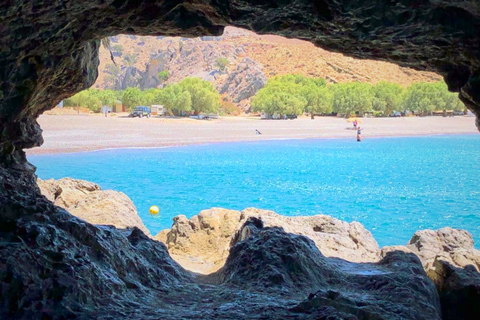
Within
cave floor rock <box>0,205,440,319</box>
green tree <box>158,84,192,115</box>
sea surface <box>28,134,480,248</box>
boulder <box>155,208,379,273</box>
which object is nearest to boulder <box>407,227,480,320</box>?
cave floor rock <box>0,205,440,319</box>

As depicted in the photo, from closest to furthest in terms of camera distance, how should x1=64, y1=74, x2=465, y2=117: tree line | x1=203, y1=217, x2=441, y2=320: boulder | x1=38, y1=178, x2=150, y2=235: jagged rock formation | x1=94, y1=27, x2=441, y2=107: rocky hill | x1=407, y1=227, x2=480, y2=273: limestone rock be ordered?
x1=203, y1=217, x2=441, y2=320: boulder, x1=38, y1=178, x2=150, y2=235: jagged rock formation, x1=407, y1=227, x2=480, y2=273: limestone rock, x1=64, y1=74, x2=465, y2=117: tree line, x1=94, y1=27, x2=441, y2=107: rocky hill

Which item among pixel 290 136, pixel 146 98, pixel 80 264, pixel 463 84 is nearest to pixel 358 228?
pixel 463 84

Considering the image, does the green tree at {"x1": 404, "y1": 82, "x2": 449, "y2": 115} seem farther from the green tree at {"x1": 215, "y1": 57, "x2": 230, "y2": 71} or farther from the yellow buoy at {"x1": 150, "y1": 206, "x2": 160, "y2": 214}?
the yellow buoy at {"x1": 150, "y1": 206, "x2": 160, "y2": 214}

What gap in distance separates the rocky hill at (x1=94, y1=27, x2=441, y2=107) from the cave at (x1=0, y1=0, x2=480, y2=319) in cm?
8055

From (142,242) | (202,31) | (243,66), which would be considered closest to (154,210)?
(142,242)

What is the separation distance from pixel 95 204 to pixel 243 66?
86.7 meters

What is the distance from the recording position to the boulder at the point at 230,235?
6020 mm

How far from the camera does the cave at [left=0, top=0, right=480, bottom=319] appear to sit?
8.59ft

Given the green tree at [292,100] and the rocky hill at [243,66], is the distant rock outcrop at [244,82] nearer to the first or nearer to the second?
the rocky hill at [243,66]

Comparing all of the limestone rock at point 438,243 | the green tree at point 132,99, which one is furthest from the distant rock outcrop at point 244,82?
the limestone rock at point 438,243

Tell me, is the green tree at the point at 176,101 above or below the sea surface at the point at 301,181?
above

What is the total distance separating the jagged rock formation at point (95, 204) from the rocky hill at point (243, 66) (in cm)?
7661

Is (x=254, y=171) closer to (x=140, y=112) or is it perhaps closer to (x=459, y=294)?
(x=459, y=294)

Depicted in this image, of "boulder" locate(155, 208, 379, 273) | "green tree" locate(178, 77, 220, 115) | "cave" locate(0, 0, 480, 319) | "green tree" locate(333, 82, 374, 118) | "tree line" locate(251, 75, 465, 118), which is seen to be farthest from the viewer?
"green tree" locate(333, 82, 374, 118)
